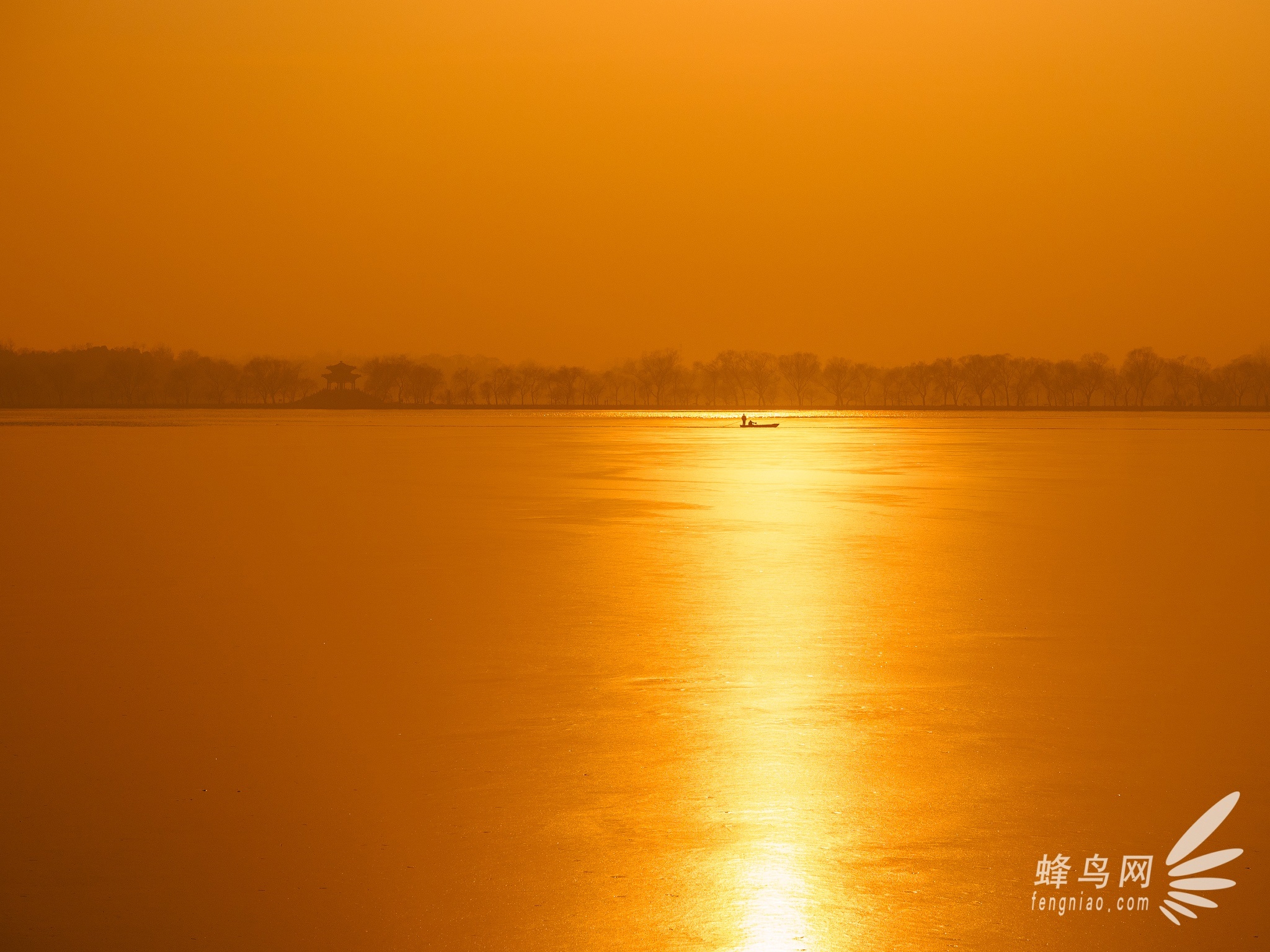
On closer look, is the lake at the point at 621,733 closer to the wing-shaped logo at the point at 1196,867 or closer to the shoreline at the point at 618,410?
the wing-shaped logo at the point at 1196,867

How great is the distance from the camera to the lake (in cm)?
460

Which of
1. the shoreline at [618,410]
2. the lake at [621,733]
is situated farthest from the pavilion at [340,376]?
the lake at [621,733]

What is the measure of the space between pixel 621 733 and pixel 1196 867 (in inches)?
119

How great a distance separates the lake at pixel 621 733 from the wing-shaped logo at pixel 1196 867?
0.06 m

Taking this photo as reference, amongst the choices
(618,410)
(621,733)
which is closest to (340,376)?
(618,410)

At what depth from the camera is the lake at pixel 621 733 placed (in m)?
4.60

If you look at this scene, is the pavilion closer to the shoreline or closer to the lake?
the shoreline

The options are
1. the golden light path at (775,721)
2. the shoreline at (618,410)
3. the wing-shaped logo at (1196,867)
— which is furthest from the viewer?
the shoreline at (618,410)

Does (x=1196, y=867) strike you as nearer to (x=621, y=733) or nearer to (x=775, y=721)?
(x=775, y=721)

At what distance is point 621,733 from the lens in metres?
6.84

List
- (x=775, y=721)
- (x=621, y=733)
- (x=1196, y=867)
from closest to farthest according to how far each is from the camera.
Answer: (x=1196, y=867), (x=621, y=733), (x=775, y=721)

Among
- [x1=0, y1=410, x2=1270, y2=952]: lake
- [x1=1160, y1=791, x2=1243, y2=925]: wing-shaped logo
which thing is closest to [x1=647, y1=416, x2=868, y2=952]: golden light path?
[x1=0, y1=410, x2=1270, y2=952]: lake

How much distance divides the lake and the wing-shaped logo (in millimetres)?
56

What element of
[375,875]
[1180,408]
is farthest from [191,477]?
[1180,408]
